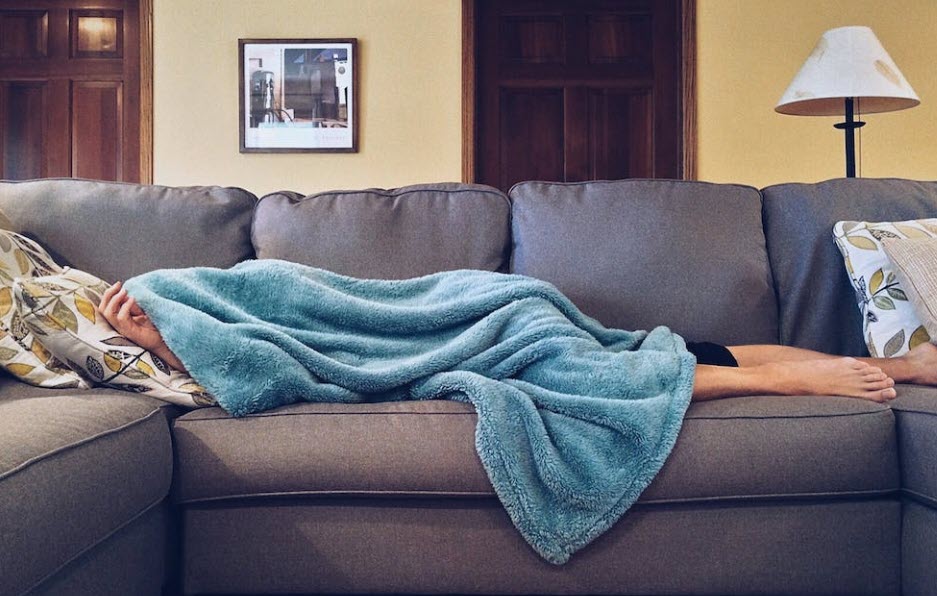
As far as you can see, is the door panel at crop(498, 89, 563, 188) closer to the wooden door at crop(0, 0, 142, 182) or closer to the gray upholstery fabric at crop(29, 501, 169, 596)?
the wooden door at crop(0, 0, 142, 182)

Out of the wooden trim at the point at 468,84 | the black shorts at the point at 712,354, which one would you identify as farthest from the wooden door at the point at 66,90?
the black shorts at the point at 712,354

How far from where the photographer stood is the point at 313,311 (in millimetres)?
1599

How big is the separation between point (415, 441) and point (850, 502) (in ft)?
2.41

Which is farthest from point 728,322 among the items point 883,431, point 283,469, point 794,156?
point 794,156

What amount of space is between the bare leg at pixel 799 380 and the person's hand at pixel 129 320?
97 centimetres

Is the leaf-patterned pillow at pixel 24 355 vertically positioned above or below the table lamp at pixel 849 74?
below

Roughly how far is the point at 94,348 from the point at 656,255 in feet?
3.96

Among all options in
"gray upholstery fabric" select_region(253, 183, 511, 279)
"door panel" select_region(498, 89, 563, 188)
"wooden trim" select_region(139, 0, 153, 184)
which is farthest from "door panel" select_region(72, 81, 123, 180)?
"gray upholstery fabric" select_region(253, 183, 511, 279)

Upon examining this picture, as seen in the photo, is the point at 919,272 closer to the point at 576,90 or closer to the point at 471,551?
the point at 471,551

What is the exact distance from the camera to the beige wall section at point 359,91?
3811 millimetres

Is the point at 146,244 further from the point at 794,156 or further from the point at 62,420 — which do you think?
the point at 794,156

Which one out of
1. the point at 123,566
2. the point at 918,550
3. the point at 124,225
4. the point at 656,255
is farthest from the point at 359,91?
the point at 918,550

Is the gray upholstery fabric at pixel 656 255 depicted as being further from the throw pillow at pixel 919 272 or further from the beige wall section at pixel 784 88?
the beige wall section at pixel 784 88

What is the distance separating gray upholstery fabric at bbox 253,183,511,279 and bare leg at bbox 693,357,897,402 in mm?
659
